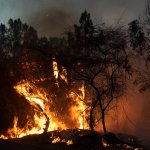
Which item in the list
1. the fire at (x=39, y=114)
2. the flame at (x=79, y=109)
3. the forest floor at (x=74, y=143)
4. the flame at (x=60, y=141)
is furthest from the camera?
the fire at (x=39, y=114)

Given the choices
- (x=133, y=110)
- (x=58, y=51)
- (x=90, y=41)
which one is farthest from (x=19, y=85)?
(x=133, y=110)

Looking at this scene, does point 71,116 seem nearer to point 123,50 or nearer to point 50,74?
point 50,74

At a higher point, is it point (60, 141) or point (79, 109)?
point (79, 109)

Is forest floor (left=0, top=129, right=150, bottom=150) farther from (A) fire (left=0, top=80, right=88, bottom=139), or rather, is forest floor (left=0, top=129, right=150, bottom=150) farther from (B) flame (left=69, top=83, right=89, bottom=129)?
(A) fire (left=0, top=80, right=88, bottom=139)

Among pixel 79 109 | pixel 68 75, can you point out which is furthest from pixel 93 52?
pixel 79 109

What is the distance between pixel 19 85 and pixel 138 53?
1360 centimetres

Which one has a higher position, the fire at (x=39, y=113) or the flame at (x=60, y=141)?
the fire at (x=39, y=113)

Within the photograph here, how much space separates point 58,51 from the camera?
26.9 meters

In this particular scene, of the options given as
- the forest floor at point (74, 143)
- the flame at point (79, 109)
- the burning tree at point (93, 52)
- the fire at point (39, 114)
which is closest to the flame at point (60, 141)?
the forest floor at point (74, 143)

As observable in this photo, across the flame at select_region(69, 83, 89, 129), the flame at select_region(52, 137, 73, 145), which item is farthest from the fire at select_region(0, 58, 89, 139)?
the flame at select_region(52, 137, 73, 145)

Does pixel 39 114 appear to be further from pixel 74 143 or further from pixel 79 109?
pixel 74 143

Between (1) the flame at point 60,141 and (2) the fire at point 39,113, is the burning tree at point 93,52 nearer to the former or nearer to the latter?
(1) the flame at point 60,141

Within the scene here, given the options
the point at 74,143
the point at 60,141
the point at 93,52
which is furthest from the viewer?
the point at 93,52

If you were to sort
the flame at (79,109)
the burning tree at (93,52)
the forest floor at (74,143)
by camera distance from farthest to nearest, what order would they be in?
the flame at (79,109)
the burning tree at (93,52)
the forest floor at (74,143)
